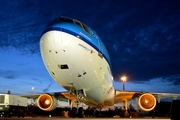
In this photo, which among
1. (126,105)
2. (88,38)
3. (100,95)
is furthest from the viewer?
(126,105)

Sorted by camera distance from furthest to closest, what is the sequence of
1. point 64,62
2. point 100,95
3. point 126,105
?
1. point 126,105
2. point 100,95
3. point 64,62

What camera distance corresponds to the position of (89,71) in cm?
1016

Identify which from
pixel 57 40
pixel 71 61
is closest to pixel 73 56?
pixel 71 61

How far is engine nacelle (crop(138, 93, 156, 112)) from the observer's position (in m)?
15.8

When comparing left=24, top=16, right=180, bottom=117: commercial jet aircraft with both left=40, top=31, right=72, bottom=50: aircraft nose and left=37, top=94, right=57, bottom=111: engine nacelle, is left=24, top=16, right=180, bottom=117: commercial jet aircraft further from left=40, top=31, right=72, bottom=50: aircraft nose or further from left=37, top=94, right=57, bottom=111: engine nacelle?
left=37, top=94, right=57, bottom=111: engine nacelle

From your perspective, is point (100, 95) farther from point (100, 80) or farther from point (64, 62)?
point (64, 62)

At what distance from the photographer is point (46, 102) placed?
16047 millimetres

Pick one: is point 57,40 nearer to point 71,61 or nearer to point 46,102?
point 71,61

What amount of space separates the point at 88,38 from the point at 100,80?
2926 mm

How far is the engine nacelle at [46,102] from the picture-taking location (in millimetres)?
15727

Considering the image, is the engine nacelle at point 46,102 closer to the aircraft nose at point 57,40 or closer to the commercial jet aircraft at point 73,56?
the commercial jet aircraft at point 73,56

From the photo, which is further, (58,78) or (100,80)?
(100,80)

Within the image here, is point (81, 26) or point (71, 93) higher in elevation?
point (81, 26)

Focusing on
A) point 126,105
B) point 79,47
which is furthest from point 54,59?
point 126,105
